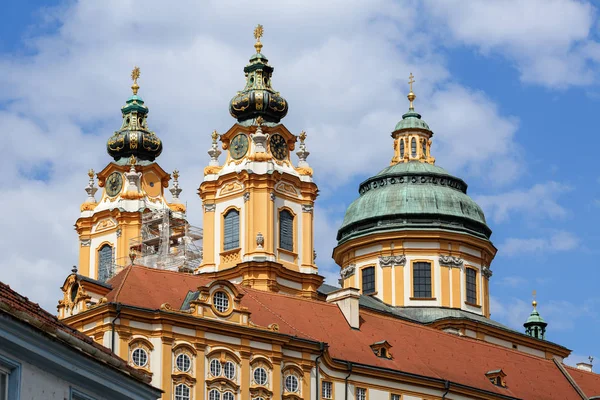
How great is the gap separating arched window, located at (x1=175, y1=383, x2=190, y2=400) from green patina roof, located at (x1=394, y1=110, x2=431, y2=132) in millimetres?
45897

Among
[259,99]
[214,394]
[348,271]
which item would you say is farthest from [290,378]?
[348,271]

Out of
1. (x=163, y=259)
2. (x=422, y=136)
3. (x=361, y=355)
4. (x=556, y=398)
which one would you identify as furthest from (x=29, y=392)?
(x=422, y=136)

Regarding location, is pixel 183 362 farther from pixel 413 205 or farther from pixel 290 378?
pixel 413 205

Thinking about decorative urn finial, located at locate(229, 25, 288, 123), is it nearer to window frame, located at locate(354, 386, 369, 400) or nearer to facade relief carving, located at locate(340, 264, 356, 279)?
facade relief carving, located at locate(340, 264, 356, 279)

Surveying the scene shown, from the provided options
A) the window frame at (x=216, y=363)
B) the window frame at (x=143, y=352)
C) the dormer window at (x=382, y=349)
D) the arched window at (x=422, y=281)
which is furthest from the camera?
the arched window at (x=422, y=281)

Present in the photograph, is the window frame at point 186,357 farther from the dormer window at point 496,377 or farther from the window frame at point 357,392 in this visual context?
the dormer window at point 496,377

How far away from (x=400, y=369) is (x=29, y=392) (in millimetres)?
52738

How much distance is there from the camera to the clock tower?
98.8m

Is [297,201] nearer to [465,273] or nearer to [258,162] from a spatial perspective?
[258,162]

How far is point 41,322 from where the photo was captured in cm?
1886

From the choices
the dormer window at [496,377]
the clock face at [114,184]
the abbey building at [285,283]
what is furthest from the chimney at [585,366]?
the clock face at [114,184]

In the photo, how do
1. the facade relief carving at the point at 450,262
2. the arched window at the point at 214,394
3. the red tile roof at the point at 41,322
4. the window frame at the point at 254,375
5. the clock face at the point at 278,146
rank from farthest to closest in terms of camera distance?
the facade relief carving at the point at 450,262 < the clock face at the point at 278,146 < the window frame at the point at 254,375 < the arched window at the point at 214,394 < the red tile roof at the point at 41,322

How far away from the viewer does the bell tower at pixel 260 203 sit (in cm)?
8331

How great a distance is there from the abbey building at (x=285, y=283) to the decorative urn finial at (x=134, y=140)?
0.11m
